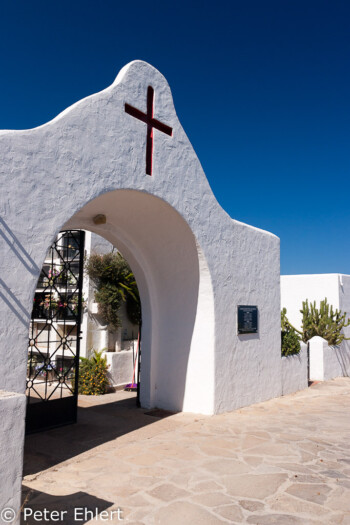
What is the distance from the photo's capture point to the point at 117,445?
20.2 ft

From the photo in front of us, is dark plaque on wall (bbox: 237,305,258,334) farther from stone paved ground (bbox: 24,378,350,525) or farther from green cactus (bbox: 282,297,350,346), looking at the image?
green cactus (bbox: 282,297,350,346)

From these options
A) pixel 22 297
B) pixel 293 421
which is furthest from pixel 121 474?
pixel 293 421

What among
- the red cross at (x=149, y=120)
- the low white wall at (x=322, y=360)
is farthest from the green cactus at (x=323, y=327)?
the red cross at (x=149, y=120)

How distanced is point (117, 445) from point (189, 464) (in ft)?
4.16

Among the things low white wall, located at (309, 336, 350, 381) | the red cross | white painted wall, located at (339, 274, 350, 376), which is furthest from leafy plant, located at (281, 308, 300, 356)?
the red cross

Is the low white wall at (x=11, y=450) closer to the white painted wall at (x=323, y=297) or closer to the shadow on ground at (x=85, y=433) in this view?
the shadow on ground at (x=85, y=433)

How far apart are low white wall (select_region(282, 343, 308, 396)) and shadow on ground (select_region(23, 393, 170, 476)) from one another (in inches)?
142

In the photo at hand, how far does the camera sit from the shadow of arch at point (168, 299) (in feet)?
25.4

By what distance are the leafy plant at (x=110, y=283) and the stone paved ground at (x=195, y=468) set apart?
2852 mm

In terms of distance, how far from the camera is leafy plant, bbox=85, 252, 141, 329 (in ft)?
34.9

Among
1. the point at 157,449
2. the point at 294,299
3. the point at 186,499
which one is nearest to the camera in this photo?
the point at 186,499

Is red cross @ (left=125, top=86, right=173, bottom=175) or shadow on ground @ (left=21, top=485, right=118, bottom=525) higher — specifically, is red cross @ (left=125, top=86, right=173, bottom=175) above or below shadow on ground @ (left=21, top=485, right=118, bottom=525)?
above

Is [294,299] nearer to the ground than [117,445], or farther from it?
farther from it

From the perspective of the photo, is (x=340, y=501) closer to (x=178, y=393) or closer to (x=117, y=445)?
(x=117, y=445)
